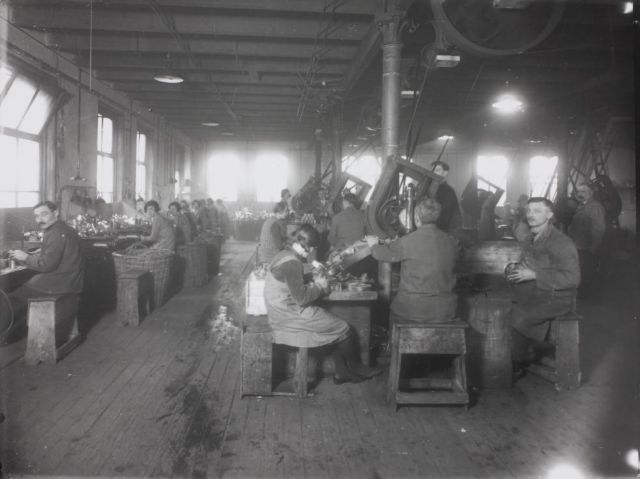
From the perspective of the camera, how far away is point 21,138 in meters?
8.09

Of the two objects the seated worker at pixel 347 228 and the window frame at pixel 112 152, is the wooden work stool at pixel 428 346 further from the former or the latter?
the window frame at pixel 112 152

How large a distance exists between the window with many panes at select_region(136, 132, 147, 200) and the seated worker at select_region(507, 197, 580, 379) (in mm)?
12285

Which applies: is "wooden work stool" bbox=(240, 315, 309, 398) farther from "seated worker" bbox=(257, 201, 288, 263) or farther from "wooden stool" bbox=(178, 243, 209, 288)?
"wooden stool" bbox=(178, 243, 209, 288)

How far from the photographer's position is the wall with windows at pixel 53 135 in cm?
760

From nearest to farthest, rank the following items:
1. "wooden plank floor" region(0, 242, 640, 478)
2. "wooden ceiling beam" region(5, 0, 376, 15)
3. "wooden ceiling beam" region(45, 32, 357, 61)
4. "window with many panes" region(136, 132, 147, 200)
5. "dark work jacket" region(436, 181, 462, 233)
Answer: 1. "wooden plank floor" region(0, 242, 640, 478)
2. "dark work jacket" region(436, 181, 462, 233)
3. "wooden ceiling beam" region(5, 0, 376, 15)
4. "wooden ceiling beam" region(45, 32, 357, 61)
5. "window with many panes" region(136, 132, 147, 200)

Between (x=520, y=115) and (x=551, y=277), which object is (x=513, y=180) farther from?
(x=551, y=277)

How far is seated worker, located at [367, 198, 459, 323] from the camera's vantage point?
391cm

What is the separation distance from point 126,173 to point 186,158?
8.74m

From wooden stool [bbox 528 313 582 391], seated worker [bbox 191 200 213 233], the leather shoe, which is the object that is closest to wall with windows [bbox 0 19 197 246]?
seated worker [bbox 191 200 213 233]

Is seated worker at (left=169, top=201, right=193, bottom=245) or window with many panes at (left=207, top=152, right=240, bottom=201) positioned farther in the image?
window with many panes at (left=207, top=152, right=240, bottom=201)

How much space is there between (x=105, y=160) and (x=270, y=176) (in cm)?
1212

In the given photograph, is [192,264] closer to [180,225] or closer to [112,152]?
[180,225]

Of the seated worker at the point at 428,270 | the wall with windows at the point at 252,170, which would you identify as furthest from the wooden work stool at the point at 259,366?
the wall with windows at the point at 252,170

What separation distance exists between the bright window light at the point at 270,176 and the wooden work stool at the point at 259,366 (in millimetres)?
19948
